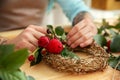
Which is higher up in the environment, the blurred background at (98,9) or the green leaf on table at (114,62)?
the blurred background at (98,9)

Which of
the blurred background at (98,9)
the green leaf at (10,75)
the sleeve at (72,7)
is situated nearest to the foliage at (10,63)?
the green leaf at (10,75)

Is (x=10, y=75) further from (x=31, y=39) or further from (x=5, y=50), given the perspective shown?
(x=31, y=39)

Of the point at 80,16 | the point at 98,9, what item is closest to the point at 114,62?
the point at 80,16

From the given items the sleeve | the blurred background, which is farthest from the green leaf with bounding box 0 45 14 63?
the blurred background

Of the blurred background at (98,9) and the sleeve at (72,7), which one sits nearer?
the sleeve at (72,7)

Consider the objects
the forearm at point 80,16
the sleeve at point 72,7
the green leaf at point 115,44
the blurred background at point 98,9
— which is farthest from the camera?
the blurred background at point 98,9

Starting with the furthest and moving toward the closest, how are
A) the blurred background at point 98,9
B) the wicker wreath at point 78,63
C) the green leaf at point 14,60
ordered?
the blurred background at point 98,9 → the wicker wreath at point 78,63 → the green leaf at point 14,60

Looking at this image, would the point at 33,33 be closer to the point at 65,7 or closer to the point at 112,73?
the point at 112,73

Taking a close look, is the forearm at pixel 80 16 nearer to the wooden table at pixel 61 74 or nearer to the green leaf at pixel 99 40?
the green leaf at pixel 99 40
